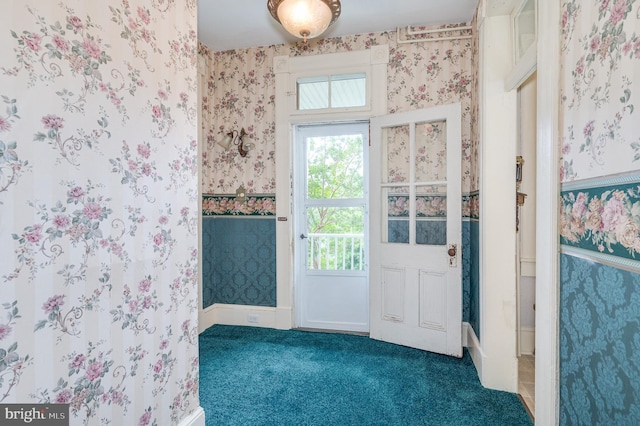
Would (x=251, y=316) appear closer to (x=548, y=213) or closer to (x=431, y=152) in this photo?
(x=431, y=152)

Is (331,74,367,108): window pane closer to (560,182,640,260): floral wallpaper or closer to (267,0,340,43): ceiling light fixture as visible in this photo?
(267,0,340,43): ceiling light fixture

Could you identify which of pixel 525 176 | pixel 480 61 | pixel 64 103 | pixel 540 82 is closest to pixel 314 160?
pixel 480 61

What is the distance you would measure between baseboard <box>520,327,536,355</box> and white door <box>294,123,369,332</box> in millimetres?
1284

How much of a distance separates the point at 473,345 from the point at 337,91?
7.91ft

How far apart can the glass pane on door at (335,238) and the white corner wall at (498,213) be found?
1.21 meters

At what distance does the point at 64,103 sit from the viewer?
100cm

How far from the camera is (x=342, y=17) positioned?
8.79ft

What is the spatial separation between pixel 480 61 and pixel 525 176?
1.01 meters

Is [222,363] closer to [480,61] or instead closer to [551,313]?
[551,313]

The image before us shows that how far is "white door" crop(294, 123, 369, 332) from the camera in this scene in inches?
122

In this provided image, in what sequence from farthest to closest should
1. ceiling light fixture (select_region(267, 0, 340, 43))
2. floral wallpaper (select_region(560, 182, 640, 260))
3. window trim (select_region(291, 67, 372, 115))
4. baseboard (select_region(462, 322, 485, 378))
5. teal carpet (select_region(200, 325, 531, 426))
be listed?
window trim (select_region(291, 67, 372, 115)), baseboard (select_region(462, 322, 485, 378)), ceiling light fixture (select_region(267, 0, 340, 43)), teal carpet (select_region(200, 325, 531, 426)), floral wallpaper (select_region(560, 182, 640, 260))

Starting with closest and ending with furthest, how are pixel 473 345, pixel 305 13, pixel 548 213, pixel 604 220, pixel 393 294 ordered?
1. pixel 604 220
2. pixel 548 213
3. pixel 305 13
4. pixel 473 345
5. pixel 393 294

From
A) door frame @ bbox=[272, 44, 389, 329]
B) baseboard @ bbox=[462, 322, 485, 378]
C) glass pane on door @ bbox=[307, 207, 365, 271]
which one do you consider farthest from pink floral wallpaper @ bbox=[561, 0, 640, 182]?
glass pane on door @ bbox=[307, 207, 365, 271]

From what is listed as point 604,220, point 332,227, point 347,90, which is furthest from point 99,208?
point 347,90
